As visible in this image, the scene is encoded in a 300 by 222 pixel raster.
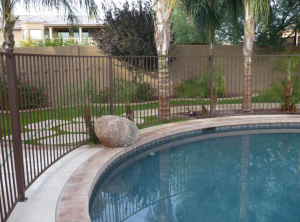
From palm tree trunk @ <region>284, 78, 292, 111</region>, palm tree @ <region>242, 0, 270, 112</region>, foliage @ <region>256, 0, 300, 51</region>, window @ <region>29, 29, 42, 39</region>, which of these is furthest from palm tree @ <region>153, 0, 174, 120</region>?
window @ <region>29, 29, 42, 39</region>

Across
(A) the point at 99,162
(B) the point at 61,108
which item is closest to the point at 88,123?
(B) the point at 61,108

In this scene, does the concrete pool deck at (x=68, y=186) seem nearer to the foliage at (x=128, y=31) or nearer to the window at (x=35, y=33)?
the foliage at (x=128, y=31)

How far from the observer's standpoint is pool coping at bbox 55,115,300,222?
3.32m

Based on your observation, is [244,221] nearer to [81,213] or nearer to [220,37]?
[81,213]

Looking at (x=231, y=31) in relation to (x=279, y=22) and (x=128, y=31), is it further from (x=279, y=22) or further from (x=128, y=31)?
(x=128, y=31)

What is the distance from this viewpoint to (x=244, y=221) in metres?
3.53

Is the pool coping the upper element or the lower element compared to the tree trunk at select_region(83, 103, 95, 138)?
lower

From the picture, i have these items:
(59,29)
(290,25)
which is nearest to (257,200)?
(290,25)

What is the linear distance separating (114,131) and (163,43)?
3527 mm

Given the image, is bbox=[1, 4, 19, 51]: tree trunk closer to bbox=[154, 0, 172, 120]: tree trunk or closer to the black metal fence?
the black metal fence

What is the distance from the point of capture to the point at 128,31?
38.0 ft

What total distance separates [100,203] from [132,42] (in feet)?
27.4

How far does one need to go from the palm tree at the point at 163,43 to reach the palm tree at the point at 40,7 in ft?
8.85

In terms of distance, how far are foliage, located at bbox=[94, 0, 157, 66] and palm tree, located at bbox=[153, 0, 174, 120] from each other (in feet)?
11.3
